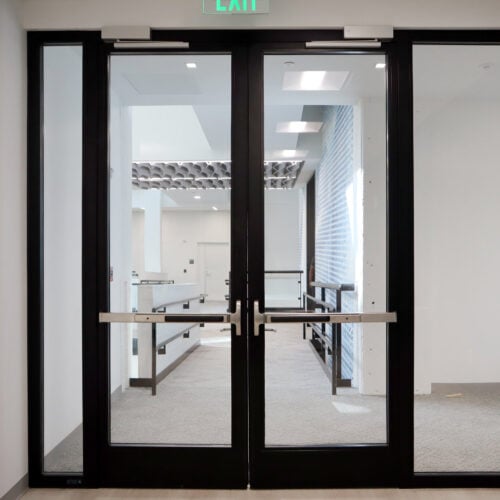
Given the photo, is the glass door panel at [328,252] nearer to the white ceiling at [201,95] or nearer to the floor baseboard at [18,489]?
the white ceiling at [201,95]

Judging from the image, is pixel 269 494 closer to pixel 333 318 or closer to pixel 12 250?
pixel 333 318

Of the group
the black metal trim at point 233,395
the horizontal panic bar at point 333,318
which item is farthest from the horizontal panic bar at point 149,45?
the horizontal panic bar at point 333,318

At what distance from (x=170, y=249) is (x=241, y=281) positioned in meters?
0.67

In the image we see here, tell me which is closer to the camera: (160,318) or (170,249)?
(160,318)

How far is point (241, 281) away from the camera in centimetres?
200

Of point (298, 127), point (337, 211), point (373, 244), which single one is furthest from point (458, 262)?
point (298, 127)

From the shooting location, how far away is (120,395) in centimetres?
218

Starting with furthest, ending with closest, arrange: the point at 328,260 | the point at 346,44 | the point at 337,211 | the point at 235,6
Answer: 1. the point at 328,260
2. the point at 337,211
3. the point at 346,44
4. the point at 235,6

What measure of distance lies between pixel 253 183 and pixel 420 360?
137cm

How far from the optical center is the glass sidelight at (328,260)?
212 centimetres

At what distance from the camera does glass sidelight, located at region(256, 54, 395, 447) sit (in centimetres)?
212

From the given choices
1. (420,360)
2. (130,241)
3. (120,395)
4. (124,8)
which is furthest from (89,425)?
(124,8)

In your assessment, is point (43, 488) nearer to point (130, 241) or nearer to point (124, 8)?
point (130, 241)

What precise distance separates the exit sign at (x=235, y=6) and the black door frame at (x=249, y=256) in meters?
0.14
